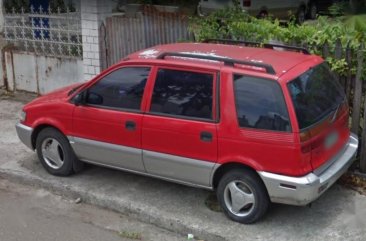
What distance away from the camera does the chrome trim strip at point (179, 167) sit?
198 inches

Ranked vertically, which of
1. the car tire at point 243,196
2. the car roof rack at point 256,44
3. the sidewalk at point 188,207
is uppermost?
the car roof rack at point 256,44

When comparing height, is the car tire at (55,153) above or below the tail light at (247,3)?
below

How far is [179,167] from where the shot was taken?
514cm

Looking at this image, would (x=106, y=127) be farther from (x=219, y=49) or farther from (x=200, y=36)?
(x=200, y=36)

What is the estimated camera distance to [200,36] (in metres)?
6.82

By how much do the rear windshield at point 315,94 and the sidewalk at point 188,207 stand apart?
0.95 m

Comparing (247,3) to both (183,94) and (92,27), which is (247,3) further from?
(183,94)

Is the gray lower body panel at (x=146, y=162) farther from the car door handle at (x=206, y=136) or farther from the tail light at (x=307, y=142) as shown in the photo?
the tail light at (x=307, y=142)

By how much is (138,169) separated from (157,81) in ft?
3.02

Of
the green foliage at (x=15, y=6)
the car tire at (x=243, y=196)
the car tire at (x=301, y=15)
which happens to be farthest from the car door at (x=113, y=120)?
the car tire at (x=301, y=15)

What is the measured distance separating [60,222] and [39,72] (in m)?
4.52

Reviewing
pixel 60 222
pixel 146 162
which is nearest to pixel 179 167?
pixel 146 162

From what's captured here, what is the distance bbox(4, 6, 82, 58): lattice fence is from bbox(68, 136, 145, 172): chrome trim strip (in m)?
3.29

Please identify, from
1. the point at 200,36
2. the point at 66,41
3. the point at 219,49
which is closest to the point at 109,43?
the point at 66,41
